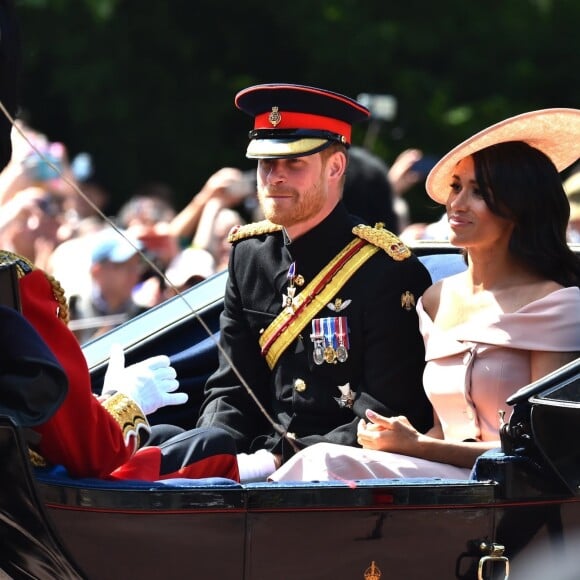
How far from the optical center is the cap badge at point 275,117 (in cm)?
422

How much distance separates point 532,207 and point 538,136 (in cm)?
19

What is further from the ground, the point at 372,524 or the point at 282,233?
the point at 282,233

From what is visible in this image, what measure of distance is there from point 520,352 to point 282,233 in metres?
0.95

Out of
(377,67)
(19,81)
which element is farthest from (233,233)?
(377,67)

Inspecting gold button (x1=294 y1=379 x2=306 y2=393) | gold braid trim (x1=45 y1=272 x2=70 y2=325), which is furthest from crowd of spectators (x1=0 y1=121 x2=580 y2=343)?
gold braid trim (x1=45 y1=272 x2=70 y2=325)

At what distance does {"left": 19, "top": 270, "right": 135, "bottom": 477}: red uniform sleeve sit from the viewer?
10.5 ft

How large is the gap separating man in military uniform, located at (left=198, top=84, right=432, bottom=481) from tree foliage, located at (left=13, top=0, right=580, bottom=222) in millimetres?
10445

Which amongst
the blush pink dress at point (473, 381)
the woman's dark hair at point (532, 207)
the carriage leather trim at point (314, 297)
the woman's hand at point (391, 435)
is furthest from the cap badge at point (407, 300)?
the woman's hand at point (391, 435)

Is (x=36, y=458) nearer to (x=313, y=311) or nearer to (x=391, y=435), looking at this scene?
(x=391, y=435)

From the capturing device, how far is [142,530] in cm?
318

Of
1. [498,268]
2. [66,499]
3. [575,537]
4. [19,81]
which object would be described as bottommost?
[575,537]

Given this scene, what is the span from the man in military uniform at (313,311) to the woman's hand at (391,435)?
29 centimetres

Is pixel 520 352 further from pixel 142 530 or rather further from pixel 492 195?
pixel 142 530

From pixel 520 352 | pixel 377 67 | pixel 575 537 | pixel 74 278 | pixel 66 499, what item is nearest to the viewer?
pixel 66 499
